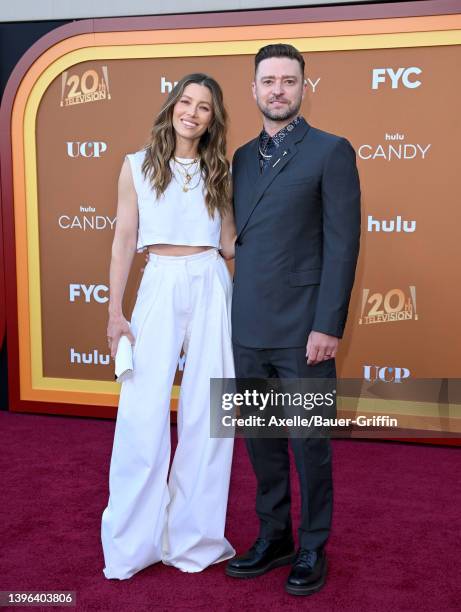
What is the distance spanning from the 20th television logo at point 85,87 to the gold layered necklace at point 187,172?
216 cm

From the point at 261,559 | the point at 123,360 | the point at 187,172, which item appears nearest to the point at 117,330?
the point at 123,360

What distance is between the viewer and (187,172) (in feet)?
8.05

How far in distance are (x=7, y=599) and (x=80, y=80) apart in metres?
3.07

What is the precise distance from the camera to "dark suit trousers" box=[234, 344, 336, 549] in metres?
2.40

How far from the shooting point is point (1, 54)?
14.9 ft

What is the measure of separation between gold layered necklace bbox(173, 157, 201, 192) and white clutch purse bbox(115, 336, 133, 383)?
0.54 metres

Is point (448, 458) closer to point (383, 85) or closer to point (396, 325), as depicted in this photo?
point (396, 325)

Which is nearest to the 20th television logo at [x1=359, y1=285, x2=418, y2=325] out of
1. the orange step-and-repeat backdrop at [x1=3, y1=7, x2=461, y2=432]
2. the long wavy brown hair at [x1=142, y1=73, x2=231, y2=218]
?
the orange step-and-repeat backdrop at [x1=3, y1=7, x2=461, y2=432]

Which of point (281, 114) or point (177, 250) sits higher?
point (281, 114)

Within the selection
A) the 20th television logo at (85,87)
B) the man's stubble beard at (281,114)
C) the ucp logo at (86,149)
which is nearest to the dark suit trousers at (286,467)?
the man's stubble beard at (281,114)

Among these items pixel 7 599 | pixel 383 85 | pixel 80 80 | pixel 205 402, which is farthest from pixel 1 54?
pixel 7 599

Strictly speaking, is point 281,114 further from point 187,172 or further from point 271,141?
point 187,172

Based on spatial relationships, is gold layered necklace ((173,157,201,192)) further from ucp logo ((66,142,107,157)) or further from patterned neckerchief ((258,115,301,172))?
ucp logo ((66,142,107,157))

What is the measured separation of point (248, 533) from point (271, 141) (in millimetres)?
1519
